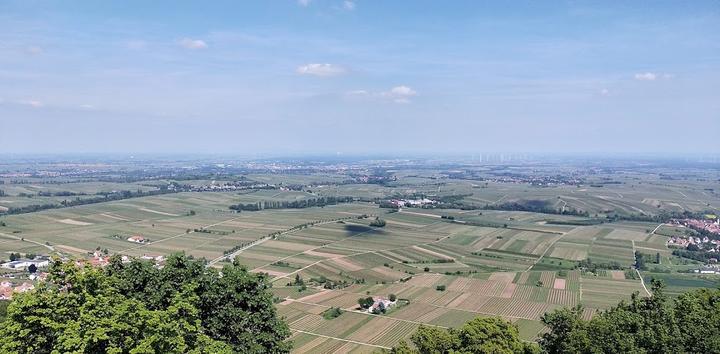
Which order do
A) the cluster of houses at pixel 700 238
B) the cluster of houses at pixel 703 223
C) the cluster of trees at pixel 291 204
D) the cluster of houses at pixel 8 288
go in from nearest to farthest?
the cluster of houses at pixel 8 288
the cluster of houses at pixel 700 238
the cluster of houses at pixel 703 223
the cluster of trees at pixel 291 204

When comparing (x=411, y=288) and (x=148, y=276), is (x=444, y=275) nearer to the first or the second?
(x=411, y=288)

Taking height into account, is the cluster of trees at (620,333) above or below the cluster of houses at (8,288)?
above

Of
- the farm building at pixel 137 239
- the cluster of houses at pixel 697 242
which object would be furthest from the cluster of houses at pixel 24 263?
the cluster of houses at pixel 697 242

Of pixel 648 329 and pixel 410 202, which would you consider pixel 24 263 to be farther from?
pixel 410 202

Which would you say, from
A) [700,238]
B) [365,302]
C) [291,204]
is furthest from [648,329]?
[291,204]

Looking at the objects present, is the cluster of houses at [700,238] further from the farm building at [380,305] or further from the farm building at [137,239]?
the farm building at [137,239]

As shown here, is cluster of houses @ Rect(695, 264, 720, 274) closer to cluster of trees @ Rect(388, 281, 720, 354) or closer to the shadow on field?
the shadow on field

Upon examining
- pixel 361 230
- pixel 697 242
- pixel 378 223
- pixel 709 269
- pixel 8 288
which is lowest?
pixel 709 269
